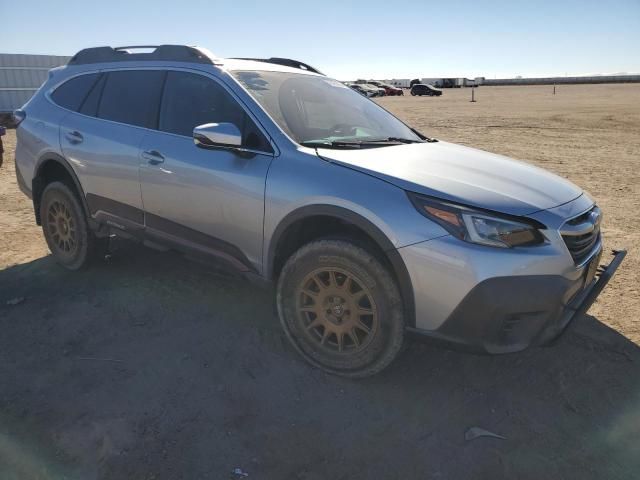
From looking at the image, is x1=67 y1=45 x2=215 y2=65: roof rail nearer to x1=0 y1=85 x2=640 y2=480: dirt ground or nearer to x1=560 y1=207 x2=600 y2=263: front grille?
x1=0 y1=85 x2=640 y2=480: dirt ground

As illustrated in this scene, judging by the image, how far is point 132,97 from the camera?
3.88 meters

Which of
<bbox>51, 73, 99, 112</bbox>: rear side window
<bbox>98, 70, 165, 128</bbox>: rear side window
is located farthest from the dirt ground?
<bbox>51, 73, 99, 112</bbox>: rear side window

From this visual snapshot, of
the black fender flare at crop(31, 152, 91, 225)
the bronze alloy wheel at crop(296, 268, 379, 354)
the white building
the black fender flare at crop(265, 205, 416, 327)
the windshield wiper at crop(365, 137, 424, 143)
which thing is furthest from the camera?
the white building

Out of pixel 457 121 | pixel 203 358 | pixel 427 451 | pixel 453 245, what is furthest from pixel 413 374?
pixel 457 121

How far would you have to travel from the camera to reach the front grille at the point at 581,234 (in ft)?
8.43

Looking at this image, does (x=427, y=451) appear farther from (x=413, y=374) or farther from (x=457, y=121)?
(x=457, y=121)

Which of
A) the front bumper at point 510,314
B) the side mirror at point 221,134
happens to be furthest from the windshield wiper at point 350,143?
the front bumper at point 510,314

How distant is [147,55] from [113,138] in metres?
0.72

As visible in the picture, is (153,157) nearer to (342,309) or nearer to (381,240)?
(342,309)

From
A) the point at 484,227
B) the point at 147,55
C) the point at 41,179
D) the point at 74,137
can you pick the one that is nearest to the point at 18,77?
the point at 41,179

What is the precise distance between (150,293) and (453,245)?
2.66m

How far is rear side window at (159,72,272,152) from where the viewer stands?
3.19 metres

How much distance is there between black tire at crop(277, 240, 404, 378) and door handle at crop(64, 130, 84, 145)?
229cm

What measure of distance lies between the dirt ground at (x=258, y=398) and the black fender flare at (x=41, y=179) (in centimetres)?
72
